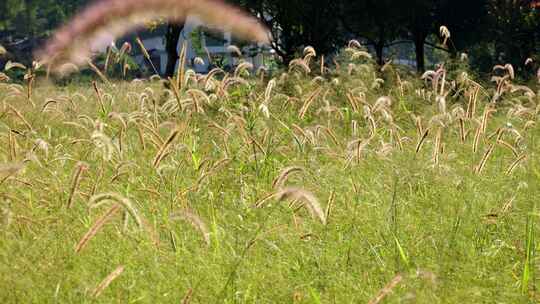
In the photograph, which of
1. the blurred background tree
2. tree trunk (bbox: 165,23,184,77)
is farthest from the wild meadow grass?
tree trunk (bbox: 165,23,184,77)

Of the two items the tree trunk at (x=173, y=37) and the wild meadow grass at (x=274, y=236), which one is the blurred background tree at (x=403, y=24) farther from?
the wild meadow grass at (x=274, y=236)

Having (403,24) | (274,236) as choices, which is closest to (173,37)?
(403,24)

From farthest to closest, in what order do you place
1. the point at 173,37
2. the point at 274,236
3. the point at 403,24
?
the point at 403,24, the point at 173,37, the point at 274,236

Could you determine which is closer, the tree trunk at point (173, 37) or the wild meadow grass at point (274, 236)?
the wild meadow grass at point (274, 236)

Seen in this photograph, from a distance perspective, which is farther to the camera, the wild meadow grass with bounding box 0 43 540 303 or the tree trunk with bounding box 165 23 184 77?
the tree trunk with bounding box 165 23 184 77

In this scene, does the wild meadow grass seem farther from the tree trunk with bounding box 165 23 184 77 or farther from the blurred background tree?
the tree trunk with bounding box 165 23 184 77

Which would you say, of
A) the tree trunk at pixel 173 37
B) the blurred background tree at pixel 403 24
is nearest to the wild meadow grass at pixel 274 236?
the blurred background tree at pixel 403 24

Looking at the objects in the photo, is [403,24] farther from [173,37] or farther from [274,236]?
[274,236]

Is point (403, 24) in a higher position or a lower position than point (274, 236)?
lower

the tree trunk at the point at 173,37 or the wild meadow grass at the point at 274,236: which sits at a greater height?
the wild meadow grass at the point at 274,236

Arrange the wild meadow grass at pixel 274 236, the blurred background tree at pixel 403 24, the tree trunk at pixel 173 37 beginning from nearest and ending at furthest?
the wild meadow grass at pixel 274 236 → the blurred background tree at pixel 403 24 → the tree trunk at pixel 173 37

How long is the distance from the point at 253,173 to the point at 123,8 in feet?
4.65

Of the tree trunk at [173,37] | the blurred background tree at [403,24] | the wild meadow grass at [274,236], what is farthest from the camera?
the tree trunk at [173,37]

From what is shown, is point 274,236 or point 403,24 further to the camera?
point 403,24
